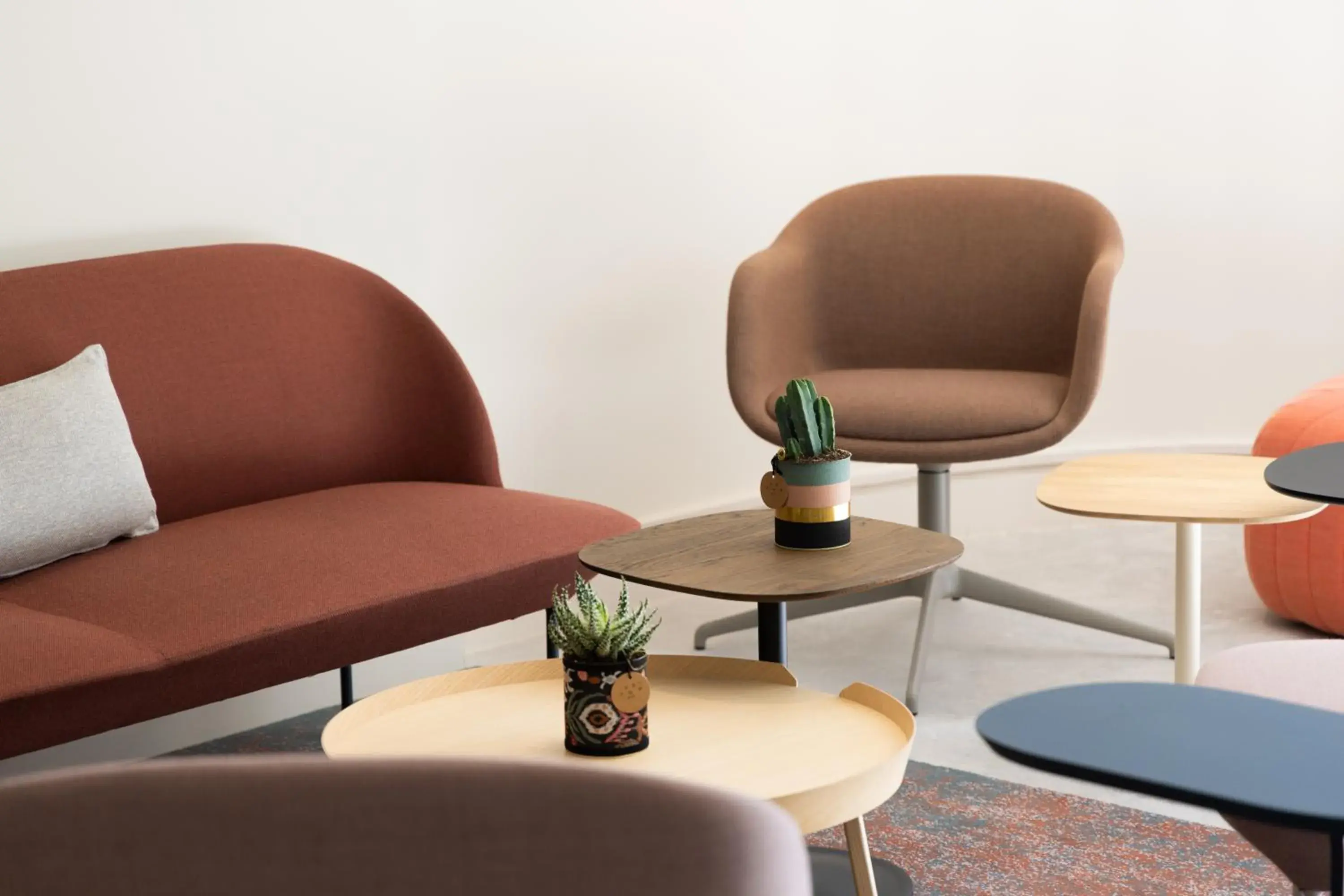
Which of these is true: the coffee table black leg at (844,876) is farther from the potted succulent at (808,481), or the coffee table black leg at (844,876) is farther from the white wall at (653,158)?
the white wall at (653,158)

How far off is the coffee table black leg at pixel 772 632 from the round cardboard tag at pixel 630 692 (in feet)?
1.84

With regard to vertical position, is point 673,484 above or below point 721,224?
below

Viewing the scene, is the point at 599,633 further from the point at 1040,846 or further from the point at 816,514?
the point at 1040,846

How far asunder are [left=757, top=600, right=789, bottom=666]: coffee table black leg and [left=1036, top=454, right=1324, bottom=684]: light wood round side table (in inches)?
21.1

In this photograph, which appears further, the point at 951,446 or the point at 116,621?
the point at 951,446

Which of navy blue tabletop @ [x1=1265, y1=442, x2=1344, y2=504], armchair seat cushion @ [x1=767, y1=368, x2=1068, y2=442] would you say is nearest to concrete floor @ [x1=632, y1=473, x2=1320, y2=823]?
armchair seat cushion @ [x1=767, y1=368, x2=1068, y2=442]

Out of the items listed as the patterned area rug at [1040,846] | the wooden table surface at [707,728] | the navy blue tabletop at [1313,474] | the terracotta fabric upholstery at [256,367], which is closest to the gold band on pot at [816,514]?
the wooden table surface at [707,728]

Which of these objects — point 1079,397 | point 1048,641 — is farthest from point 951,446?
point 1048,641

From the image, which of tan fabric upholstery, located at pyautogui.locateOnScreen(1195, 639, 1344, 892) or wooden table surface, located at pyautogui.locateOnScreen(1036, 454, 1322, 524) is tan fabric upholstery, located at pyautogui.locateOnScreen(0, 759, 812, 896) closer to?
tan fabric upholstery, located at pyautogui.locateOnScreen(1195, 639, 1344, 892)

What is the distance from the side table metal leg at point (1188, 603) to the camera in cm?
254

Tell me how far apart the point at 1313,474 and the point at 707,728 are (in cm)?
73

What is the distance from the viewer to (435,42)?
10.8ft

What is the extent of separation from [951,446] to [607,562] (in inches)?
47.3

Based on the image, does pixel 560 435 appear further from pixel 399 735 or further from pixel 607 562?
pixel 399 735
